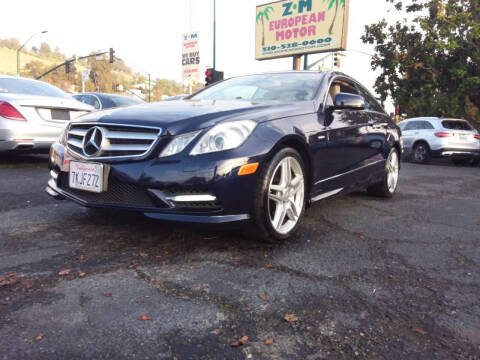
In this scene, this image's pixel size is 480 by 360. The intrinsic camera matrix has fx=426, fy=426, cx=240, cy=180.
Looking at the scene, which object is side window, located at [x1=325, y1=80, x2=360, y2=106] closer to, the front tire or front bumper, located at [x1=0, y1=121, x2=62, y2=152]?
the front tire

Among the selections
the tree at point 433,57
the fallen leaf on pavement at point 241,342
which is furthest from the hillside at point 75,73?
the fallen leaf on pavement at point 241,342

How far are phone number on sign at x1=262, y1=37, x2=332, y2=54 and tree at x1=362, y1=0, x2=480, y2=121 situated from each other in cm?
528

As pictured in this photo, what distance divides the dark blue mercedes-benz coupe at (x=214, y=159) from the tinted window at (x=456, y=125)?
10011 millimetres

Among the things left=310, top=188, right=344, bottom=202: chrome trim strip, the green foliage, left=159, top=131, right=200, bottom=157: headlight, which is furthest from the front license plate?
the green foliage

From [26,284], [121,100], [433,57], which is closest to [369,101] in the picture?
[26,284]

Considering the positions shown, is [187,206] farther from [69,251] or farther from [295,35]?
[295,35]

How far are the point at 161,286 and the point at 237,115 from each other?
1260mm

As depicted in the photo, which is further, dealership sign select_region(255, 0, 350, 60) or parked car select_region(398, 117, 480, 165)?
dealership sign select_region(255, 0, 350, 60)

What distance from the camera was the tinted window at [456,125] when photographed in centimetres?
1230

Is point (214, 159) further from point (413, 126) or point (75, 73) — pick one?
point (75, 73)

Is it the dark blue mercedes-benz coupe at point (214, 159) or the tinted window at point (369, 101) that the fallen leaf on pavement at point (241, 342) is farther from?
the tinted window at point (369, 101)

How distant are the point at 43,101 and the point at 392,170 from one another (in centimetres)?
490

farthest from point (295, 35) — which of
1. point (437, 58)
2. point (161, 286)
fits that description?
point (161, 286)

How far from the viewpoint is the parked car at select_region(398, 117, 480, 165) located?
1202 cm
